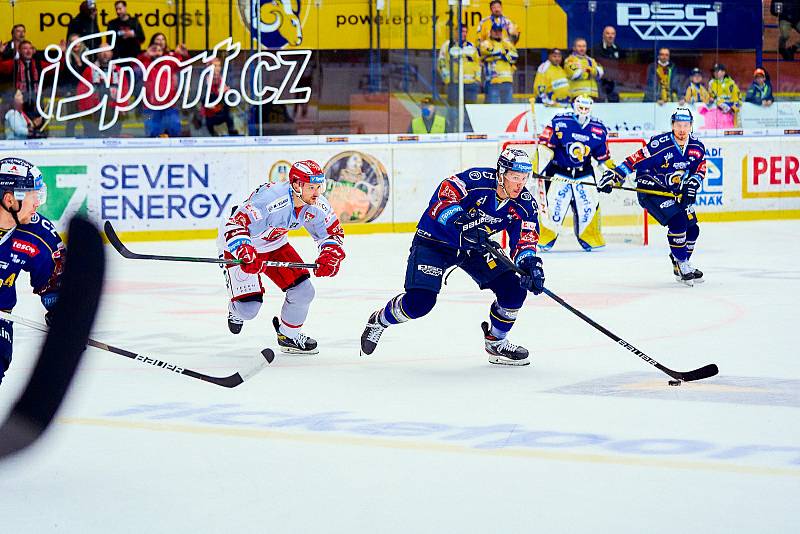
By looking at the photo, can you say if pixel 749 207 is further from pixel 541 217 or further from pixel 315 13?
pixel 315 13

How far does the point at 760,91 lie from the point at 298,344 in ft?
28.4

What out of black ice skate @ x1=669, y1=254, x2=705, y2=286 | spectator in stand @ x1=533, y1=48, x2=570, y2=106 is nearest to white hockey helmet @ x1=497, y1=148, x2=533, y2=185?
black ice skate @ x1=669, y1=254, x2=705, y2=286

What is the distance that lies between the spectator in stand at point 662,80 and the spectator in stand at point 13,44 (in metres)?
5.80

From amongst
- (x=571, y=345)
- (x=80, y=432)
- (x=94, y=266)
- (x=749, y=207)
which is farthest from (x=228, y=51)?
(x=94, y=266)

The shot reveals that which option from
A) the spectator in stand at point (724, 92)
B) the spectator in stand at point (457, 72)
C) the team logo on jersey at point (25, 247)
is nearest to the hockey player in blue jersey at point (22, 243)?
the team logo on jersey at point (25, 247)

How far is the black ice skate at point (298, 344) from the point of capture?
21.1ft

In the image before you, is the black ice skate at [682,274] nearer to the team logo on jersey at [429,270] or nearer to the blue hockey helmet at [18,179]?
the team logo on jersey at [429,270]

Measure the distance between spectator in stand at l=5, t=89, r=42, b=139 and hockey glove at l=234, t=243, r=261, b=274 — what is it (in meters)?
5.76

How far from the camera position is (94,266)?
12.4 feet

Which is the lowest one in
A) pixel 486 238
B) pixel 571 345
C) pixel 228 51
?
pixel 571 345

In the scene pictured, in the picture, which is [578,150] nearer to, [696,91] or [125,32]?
[696,91]

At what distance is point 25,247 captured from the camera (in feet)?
14.5

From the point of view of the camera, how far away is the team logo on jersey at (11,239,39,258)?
441cm

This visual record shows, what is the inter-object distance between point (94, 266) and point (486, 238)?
94.5 inches
